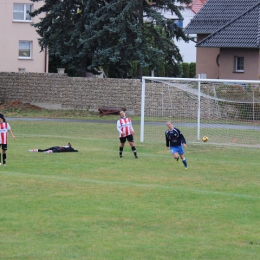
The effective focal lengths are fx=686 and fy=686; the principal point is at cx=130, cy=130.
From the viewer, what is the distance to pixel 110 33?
142ft

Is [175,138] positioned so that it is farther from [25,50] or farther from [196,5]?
[196,5]

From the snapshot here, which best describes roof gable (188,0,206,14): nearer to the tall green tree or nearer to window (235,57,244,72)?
window (235,57,244,72)

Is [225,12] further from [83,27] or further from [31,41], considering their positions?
[31,41]

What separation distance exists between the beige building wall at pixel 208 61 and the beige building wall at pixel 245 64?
323 centimetres

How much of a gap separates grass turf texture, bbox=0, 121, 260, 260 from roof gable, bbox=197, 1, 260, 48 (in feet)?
73.9

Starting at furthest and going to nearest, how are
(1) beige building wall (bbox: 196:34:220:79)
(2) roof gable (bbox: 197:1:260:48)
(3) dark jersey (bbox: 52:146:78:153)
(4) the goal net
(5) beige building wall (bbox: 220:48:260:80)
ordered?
(1) beige building wall (bbox: 196:34:220:79), (5) beige building wall (bbox: 220:48:260:80), (2) roof gable (bbox: 197:1:260:48), (4) the goal net, (3) dark jersey (bbox: 52:146:78:153)

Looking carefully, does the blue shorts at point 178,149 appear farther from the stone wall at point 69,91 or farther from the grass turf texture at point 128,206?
the stone wall at point 69,91

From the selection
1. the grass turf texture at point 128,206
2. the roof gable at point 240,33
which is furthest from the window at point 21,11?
the grass turf texture at point 128,206

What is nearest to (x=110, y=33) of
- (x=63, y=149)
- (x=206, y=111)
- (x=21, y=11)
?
(x=206, y=111)

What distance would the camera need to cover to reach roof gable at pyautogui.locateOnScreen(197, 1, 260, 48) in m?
46.4

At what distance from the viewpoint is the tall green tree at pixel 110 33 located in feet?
141

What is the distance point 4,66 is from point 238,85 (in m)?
30.4

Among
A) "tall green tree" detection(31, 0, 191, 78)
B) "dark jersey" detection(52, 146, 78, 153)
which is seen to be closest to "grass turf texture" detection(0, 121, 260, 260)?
"dark jersey" detection(52, 146, 78, 153)

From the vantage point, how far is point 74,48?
45.6m
